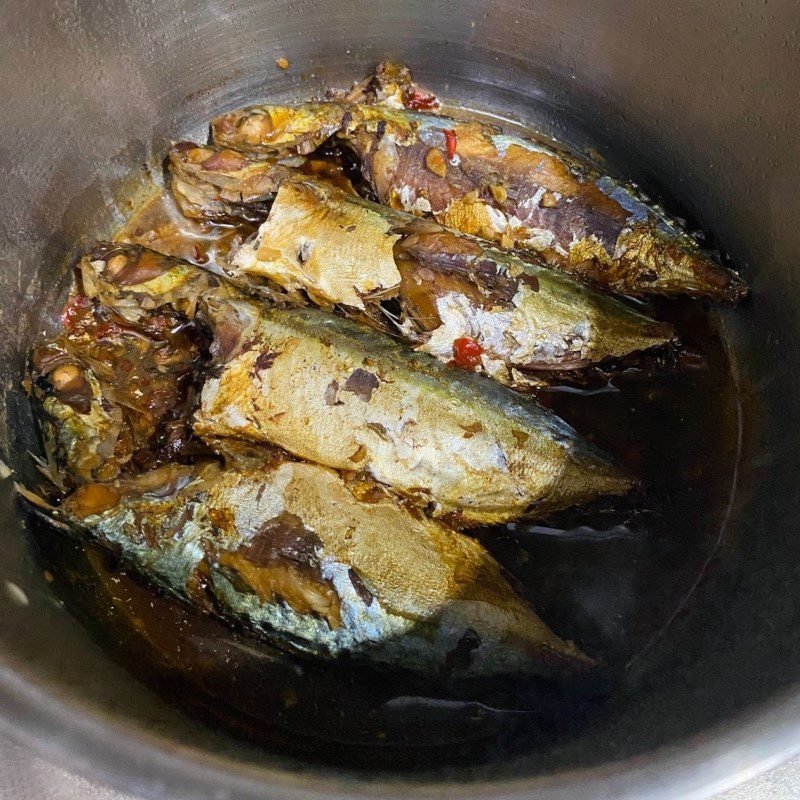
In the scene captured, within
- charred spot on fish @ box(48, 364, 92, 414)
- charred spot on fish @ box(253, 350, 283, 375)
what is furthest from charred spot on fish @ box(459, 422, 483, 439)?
charred spot on fish @ box(48, 364, 92, 414)

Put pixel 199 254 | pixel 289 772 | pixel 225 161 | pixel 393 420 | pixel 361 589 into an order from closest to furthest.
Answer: pixel 289 772, pixel 361 589, pixel 393 420, pixel 225 161, pixel 199 254

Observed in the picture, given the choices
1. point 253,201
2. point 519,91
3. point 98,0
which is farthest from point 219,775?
point 519,91

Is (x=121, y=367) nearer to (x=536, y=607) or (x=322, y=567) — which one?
(x=322, y=567)

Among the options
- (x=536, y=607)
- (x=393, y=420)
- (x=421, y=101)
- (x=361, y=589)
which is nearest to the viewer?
(x=361, y=589)

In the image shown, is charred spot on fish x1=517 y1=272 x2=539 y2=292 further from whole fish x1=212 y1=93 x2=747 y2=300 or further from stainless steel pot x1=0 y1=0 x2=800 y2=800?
stainless steel pot x1=0 y1=0 x2=800 y2=800

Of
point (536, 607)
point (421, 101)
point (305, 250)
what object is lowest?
point (536, 607)

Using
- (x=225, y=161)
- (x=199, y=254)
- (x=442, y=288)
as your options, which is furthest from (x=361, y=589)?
(x=225, y=161)

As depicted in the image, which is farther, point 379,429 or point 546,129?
point 546,129
